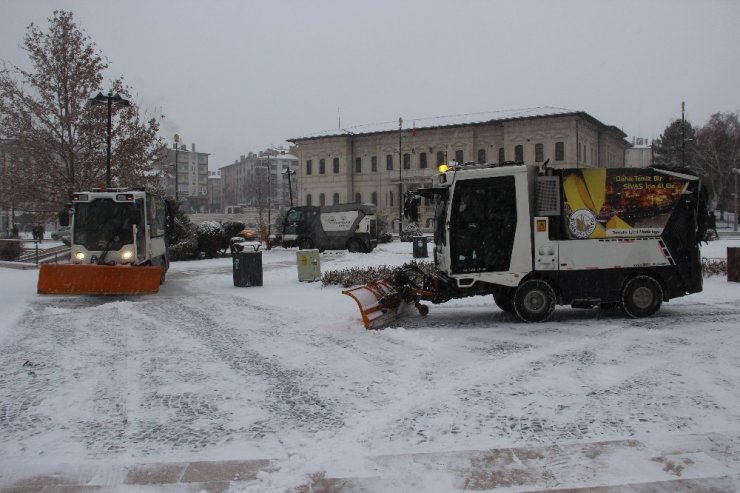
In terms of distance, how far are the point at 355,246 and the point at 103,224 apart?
724 inches

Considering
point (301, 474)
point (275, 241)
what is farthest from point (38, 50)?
point (301, 474)

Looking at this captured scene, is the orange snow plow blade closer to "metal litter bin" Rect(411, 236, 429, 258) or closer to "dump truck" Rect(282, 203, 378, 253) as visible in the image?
"metal litter bin" Rect(411, 236, 429, 258)

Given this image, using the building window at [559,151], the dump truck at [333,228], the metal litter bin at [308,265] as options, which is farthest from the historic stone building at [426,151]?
the metal litter bin at [308,265]

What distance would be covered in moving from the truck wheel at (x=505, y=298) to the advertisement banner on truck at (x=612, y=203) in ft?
4.90

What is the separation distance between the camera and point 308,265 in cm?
1719

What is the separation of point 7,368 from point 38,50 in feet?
72.0

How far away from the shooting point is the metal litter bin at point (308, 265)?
56.2 feet

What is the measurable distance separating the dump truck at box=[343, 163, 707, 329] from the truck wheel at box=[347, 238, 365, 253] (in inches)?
867

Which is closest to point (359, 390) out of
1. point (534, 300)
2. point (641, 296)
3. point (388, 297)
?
point (388, 297)

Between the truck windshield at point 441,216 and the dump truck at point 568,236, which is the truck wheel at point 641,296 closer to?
the dump truck at point 568,236

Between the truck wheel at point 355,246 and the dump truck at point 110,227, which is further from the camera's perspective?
the truck wheel at point 355,246

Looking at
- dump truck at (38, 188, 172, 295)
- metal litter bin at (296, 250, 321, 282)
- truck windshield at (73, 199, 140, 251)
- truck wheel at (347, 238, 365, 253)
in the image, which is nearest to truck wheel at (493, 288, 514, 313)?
metal litter bin at (296, 250, 321, 282)

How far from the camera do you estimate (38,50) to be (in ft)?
82.1

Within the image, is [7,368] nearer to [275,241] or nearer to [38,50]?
[38,50]
